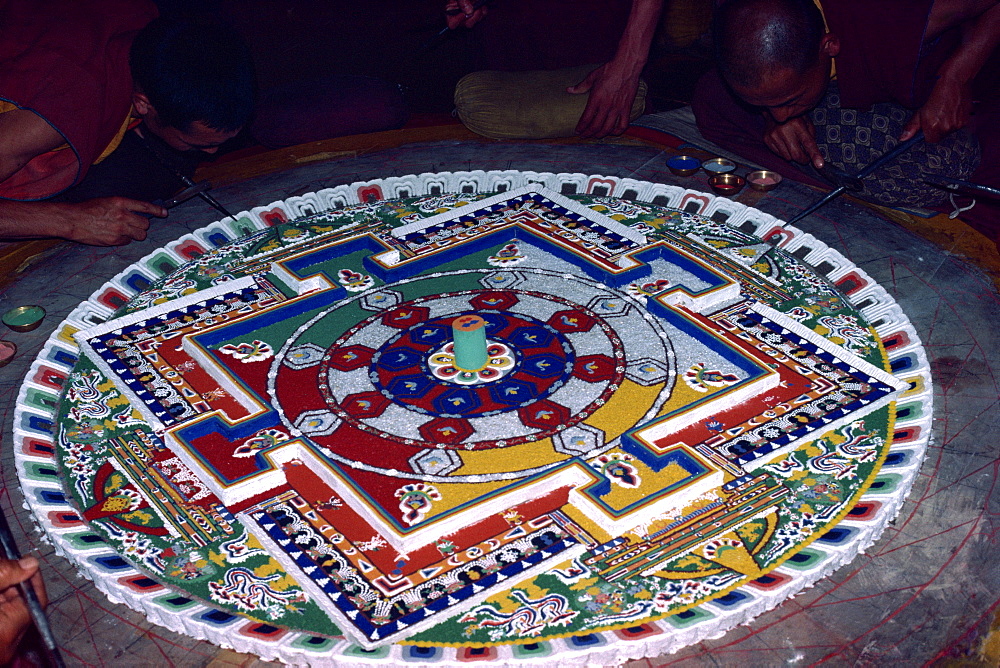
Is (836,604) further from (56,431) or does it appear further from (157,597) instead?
(56,431)

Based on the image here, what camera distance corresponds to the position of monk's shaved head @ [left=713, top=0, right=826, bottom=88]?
3758 millimetres

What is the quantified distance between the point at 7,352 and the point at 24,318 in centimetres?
26

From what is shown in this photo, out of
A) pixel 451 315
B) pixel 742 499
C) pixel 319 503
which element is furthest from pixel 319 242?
pixel 742 499

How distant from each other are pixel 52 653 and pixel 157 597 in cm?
38

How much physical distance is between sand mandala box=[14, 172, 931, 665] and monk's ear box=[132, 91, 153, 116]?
62 cm

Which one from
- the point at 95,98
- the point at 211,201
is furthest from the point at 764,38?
the point at 95,98

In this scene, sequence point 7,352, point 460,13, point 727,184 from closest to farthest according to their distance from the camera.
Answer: point 7,352
point 727,184
point 460,13

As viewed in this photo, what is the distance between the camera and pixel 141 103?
13.6ft

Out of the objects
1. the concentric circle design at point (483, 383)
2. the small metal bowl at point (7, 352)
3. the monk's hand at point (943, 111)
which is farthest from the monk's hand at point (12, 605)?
the monk's hand at point (943, 111)

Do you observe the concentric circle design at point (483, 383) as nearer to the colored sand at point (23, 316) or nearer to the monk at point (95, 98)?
the monk at point (95, 98)

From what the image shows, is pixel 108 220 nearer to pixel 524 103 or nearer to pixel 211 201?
pixel 211 201

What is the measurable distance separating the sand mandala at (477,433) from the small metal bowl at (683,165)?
1.73 ft

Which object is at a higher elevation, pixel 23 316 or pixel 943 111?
pixel 943 111

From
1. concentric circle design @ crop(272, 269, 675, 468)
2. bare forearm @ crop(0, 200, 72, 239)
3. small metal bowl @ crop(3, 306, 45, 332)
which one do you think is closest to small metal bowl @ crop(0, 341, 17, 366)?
small metal bowl @ crop(3, 306, 45, 332)
